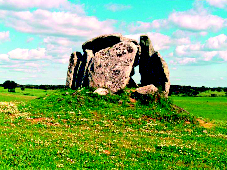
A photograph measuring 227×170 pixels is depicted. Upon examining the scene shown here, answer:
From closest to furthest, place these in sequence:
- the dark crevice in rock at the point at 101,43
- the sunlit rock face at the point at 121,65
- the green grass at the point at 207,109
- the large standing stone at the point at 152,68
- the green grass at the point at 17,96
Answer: the sunlit rock face at the point at 121,65 < the large standing stone at the point at 152,68 < the dark crevice in rock at the point at 101,43 < the green grass at the point at 207,109 < the green grass at the point at 17,96

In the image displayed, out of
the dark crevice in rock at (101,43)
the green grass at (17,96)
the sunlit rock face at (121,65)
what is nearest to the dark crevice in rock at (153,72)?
the sunlit rock face at (121,65)

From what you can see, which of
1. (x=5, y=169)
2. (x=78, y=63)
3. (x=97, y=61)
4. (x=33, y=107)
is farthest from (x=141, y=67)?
(x=5, y=169)

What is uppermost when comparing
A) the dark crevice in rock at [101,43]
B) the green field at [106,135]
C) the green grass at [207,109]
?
the dark crevice in rock at [101,43]

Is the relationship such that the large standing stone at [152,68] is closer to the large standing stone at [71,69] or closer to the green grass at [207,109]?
the large standing stone at [71,69]

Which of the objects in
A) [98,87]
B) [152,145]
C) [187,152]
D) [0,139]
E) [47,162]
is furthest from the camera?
[98,87]

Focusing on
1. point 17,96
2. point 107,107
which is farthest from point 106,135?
point 17,96

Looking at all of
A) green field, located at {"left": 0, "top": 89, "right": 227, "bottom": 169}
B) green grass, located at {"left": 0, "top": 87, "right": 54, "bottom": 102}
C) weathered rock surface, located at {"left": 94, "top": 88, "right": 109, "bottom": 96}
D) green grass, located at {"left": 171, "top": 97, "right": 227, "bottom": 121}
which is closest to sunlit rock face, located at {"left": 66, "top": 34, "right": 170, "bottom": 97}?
weathered rock surface, located at {"left": 94, "top": 88, "right": 109, "bottom": 96}

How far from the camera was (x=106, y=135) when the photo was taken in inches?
923

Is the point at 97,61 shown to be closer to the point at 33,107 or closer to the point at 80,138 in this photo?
the point at 33,107

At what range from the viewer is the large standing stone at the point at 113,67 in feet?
133

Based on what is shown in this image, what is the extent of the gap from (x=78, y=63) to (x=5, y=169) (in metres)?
42.6

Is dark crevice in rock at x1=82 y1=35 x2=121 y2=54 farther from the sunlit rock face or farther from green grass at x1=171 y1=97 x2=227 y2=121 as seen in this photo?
green grass at x1=171 y1=97 x2=227 y2=121

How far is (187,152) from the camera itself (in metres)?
19.3

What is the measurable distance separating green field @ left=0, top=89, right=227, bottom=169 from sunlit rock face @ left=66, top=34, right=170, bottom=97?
3.27m
